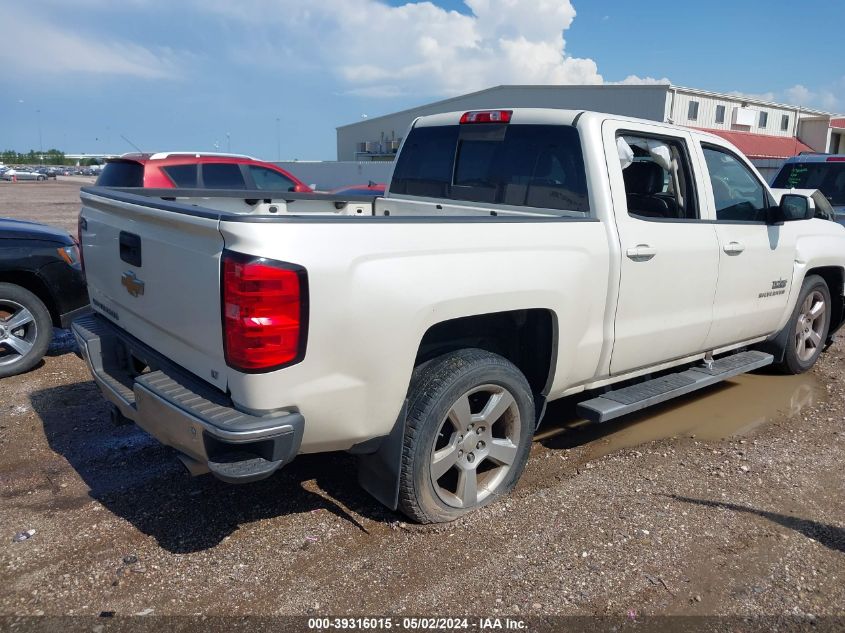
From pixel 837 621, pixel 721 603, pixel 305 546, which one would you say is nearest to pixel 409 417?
pixel 305 546

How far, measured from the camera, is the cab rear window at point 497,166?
397cm

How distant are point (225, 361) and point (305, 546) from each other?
112 cm

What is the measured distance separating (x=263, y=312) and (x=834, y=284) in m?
5.55

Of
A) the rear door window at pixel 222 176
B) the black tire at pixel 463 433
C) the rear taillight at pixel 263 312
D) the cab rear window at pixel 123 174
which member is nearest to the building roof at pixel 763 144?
the rear door window at pixel 222 176

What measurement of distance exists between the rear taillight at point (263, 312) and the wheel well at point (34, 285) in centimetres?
393

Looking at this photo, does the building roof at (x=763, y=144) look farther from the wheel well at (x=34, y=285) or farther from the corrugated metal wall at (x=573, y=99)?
the wheel well at (x=34, y=285)

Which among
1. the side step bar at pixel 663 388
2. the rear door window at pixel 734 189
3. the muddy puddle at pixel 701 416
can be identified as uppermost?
the rear door window at pixel 734 189

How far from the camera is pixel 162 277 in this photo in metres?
3.05

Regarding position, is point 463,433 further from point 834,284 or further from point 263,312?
point 834,284

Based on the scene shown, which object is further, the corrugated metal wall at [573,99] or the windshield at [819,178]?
the corrugated metal wall at [573,99]

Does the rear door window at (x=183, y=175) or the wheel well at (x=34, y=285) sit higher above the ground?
the rear door window at (x=183, y=175)

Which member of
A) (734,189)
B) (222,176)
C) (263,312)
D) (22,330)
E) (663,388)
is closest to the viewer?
(263,312)

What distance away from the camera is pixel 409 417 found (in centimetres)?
315

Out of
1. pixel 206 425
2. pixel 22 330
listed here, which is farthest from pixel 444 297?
pixel 22 330
